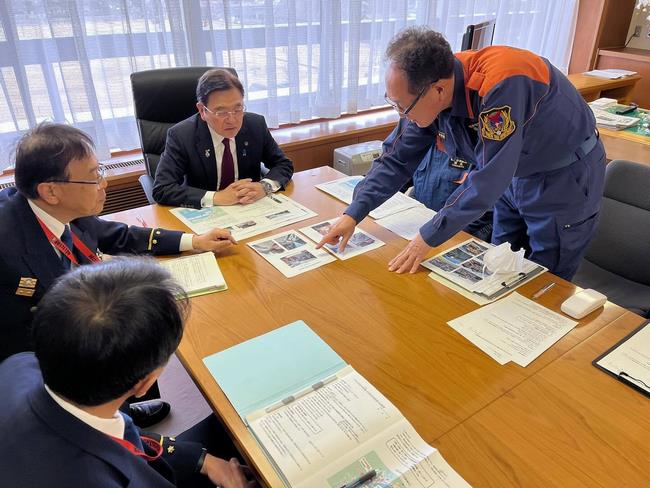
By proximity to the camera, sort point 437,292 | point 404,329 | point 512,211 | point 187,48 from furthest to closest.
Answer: point 187,48 < point 512,211 < point 437,292 < point 404,329

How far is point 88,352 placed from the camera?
24.0 inches

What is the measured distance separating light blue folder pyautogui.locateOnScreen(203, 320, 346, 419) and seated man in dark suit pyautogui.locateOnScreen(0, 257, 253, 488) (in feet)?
0.80

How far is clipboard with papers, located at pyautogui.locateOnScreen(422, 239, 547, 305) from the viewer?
1.22 m

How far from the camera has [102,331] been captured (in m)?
0.61

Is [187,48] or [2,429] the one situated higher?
[187,48]

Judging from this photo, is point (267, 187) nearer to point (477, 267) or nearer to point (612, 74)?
point (477, 267)

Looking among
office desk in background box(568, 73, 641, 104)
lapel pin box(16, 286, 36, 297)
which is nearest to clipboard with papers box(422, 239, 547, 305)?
lapel pin box(16, 286, 36, 297)

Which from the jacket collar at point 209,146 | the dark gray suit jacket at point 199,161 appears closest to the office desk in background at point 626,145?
the dark gray suit jacket at point 199,161

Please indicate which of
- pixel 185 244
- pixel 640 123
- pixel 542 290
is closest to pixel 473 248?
pixel 542 290

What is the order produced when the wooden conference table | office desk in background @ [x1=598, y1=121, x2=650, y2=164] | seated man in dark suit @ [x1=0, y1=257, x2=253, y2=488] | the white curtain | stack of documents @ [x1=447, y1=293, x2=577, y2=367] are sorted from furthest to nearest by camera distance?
office desk in background @ [x1=598, y1=121, x2=650, y2=164] → the white curtain → stack of documents @ [x1=447, y1=293, x2=577, y2=367] → the wooden conference table → seated man in dark suit @ [x1=0, y1=257, x2=253, y2=488]

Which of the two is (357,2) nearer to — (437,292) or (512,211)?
(512,211)

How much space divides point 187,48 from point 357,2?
1155mm

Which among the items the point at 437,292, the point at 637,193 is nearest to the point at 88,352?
the point at 437,292

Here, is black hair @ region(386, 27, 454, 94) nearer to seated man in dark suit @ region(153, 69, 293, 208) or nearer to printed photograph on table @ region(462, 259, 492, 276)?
printed photograph on table @ region(462, 259, 492, 276)
